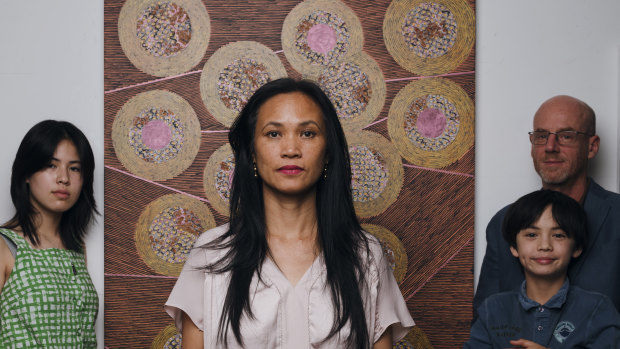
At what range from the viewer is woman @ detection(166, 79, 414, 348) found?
1.68m

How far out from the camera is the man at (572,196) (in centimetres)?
206

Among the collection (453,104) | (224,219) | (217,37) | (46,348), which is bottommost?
(46,348)

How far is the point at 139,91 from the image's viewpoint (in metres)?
2.52

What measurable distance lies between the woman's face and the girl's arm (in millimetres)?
430

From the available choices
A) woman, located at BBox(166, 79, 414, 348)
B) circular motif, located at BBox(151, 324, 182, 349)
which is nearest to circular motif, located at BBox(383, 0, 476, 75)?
woman, located at BBox(166, 79, 414, 348)

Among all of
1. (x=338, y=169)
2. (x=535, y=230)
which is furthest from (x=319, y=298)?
(x=535, y=230)

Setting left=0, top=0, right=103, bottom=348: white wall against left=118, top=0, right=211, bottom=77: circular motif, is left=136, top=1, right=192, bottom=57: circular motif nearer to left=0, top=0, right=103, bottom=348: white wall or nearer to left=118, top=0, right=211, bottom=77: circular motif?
left=118, top=0, right=211, bottom=77: circular motif

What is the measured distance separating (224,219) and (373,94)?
0.80 m

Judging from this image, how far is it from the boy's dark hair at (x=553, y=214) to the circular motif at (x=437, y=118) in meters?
0.51

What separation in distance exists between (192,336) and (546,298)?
3.68ft

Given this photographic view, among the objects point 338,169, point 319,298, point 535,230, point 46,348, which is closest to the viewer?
point 319,298

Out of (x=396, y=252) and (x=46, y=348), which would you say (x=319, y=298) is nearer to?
(x=396, y=252)

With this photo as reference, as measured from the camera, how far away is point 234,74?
2520 millimetres

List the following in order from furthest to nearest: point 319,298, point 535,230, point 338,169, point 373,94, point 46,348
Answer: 1. point 373,94
2. point 46,348
3. point 535,230
4. point 338,169
5. point 319,298
